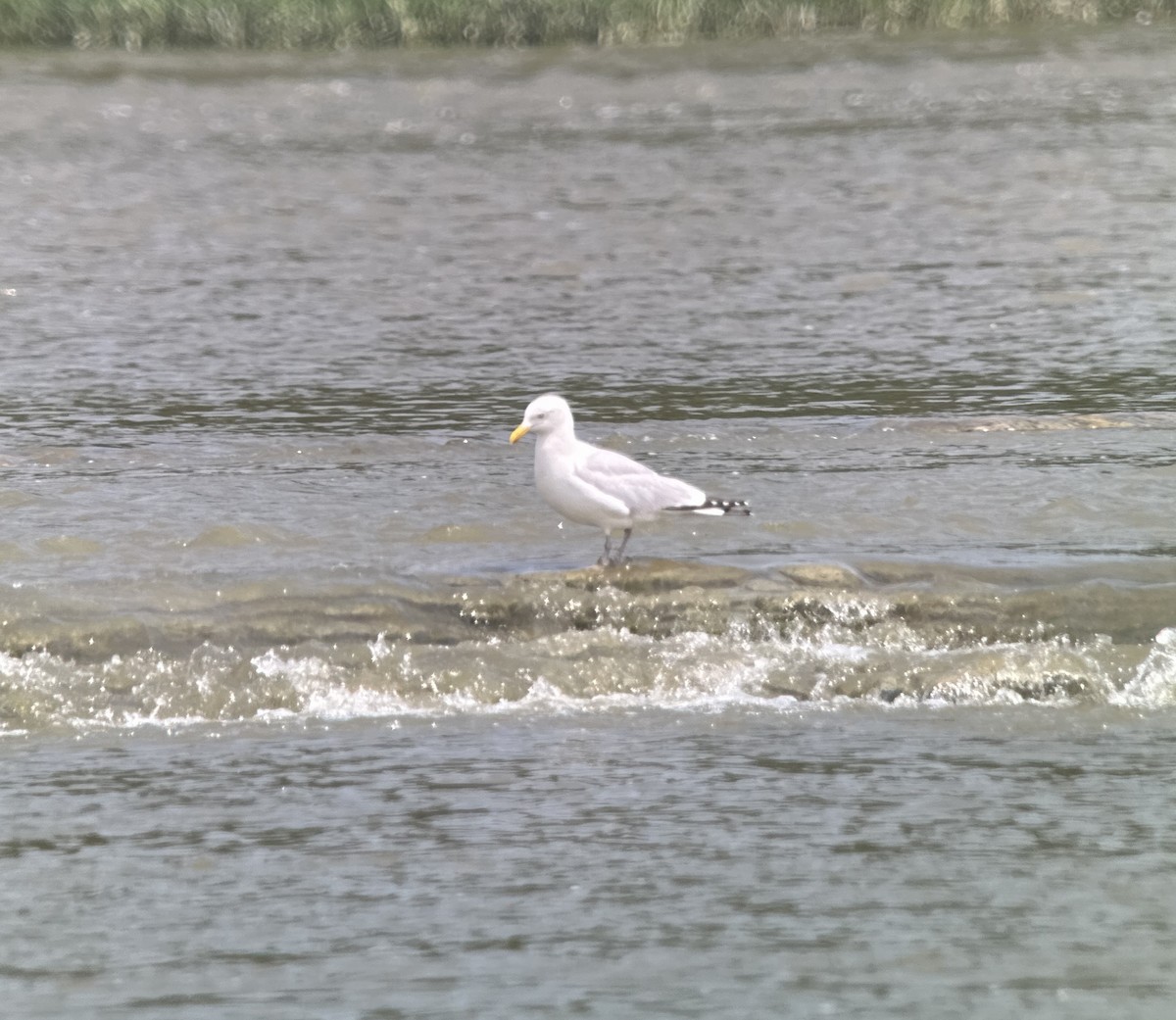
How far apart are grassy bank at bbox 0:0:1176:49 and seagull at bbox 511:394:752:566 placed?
18.0m

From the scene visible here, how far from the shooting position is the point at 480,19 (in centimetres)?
2453

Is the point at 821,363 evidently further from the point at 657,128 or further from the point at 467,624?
the point at 657,128

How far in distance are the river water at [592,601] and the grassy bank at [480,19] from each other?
7020 mm

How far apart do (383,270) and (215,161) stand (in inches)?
196

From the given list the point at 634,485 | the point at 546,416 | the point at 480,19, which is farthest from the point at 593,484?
the point at 480,19

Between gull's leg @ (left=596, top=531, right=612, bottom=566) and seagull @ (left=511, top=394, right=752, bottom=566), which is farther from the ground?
seagull @ (left=511, top=394, right=752, bottom=566)

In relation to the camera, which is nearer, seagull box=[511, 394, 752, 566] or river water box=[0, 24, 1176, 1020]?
river water box=[0, 24, 1176, 1020]

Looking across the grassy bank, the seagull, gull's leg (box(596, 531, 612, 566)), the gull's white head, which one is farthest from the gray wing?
the grassy bank

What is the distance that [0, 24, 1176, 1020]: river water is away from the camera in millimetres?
4465

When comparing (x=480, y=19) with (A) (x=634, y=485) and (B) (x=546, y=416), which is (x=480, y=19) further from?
(A) (x=634, y=485)

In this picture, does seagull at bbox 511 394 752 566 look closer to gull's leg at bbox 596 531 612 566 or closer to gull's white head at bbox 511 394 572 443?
gull's white head at bbox 511 394 572 443

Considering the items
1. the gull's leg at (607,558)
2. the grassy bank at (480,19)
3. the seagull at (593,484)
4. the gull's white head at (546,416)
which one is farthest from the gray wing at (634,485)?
the grassy bank at (480,19)

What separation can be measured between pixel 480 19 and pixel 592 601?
18520 millimetres

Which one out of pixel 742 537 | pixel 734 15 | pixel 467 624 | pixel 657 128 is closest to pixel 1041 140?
pixel 657 128
